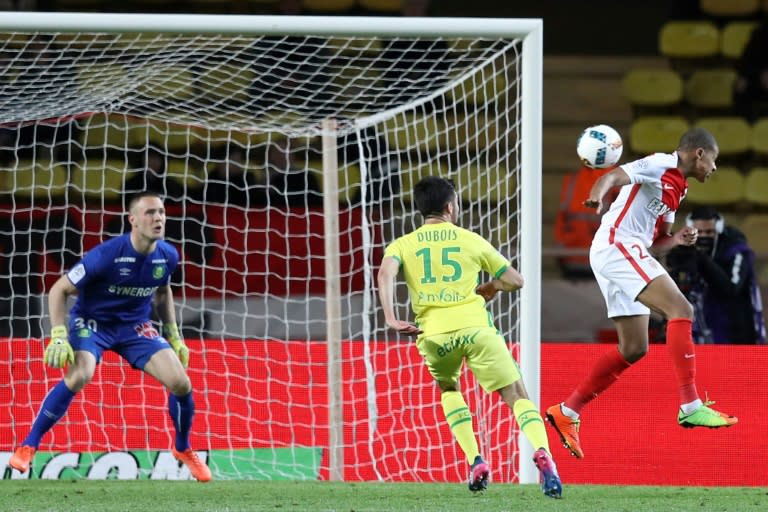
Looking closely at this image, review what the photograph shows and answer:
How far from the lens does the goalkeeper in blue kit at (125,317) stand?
7.45m

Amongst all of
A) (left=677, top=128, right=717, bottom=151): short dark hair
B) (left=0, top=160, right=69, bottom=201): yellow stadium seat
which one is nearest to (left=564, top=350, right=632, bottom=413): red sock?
(left=677, top=128, right=717, bottom=151): short dark hair

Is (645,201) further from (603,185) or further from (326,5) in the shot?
(326,5)

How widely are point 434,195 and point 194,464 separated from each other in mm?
2446

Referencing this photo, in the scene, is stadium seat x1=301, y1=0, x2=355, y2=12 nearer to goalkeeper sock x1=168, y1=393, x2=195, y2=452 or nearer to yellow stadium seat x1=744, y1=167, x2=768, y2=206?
yellow stadium seat x1=744, y1=167, x2=768, y2=206

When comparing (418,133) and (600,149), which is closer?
(600,149)

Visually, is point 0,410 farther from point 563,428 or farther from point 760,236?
point 760,236

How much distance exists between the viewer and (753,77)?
13109 millimetres

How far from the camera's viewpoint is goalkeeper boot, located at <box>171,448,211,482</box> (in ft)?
25.0

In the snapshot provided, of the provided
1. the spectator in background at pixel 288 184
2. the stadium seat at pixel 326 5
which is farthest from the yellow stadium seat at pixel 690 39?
the spectator in background at pixel 288 184

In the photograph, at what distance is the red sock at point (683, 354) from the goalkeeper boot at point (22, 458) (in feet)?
11.4

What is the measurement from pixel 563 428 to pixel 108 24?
322 centimetres

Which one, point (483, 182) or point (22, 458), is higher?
point (483, 182)

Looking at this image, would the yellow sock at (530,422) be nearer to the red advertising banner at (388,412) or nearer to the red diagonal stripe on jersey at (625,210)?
the red diagonal stripe on jersey at (625,210)

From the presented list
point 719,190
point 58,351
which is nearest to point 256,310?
point 58,351
